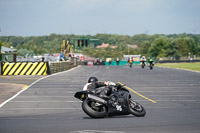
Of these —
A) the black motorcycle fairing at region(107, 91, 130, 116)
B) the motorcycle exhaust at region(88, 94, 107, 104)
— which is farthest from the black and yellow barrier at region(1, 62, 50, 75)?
the motorcycle exhaust at region(88, 94, 107, 104)

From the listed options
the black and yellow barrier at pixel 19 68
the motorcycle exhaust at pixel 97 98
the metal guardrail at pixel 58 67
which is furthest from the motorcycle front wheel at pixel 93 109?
the metal guardrail at pixel 58 67

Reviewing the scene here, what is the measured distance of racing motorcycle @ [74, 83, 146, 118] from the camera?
1206cm

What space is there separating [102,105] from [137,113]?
108 cm

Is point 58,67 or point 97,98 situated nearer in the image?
point 97,98

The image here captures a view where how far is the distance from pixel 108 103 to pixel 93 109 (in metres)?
0.45

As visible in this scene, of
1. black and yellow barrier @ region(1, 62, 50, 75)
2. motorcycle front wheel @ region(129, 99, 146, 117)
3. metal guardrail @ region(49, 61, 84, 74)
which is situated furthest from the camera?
metal guardrail @ region(49, 61, 84, 74)

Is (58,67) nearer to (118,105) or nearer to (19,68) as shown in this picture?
(19,68)

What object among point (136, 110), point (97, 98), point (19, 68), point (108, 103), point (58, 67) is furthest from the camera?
point (58, 67)

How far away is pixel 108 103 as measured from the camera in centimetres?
1223

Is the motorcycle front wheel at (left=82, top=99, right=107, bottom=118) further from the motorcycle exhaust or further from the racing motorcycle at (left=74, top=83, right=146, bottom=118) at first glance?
the motorcycle exhaust

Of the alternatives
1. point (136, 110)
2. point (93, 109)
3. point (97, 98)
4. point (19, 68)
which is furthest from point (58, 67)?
point (97, 98)

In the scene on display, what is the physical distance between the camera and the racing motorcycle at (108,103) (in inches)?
475

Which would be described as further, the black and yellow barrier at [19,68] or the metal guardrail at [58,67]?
the metal guardrail at [58,67]

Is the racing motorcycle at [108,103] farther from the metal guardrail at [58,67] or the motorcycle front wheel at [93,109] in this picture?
the metal guardrail at [58,67]
